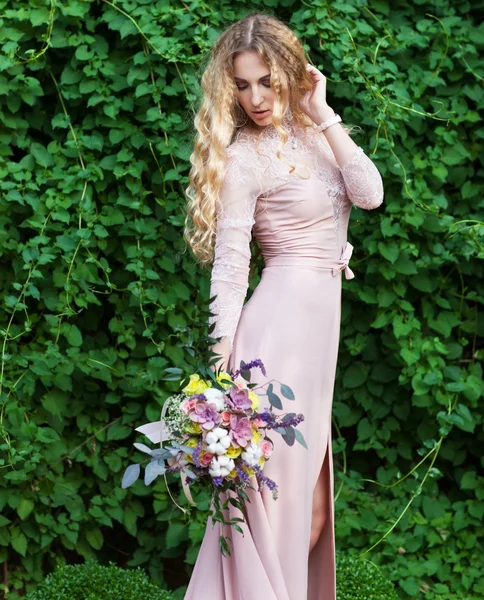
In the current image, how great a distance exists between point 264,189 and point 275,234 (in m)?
0.14

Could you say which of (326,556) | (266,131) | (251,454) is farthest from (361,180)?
(326,556)

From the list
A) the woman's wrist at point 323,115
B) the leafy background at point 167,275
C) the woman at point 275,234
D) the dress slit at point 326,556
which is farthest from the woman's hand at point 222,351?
the leafy background at point 167,275

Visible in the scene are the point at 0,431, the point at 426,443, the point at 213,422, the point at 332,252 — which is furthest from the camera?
the point at 426,443

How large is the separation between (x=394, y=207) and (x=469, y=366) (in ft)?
2.43

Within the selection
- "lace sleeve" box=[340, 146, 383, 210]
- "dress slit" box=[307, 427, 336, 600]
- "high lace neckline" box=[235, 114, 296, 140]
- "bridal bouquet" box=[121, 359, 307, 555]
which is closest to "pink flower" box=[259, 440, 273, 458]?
"bridal bouquet" box=[121, 359, 307, 555]

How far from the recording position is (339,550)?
3.77 metres

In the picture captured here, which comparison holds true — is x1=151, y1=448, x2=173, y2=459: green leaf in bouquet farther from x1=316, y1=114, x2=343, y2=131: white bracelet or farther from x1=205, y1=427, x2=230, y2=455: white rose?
x1=316, y1=114, x2=343, y2=131: white bracelet

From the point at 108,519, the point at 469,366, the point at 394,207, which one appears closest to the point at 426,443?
the point at 469,366

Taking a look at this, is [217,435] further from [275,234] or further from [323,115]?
[323,115]

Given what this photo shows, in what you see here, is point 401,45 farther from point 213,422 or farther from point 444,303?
point 213,422

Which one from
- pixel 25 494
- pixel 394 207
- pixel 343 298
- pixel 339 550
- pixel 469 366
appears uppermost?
pixel 394 207

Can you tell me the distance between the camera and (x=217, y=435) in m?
2.25

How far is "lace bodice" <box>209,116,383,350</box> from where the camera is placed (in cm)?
258

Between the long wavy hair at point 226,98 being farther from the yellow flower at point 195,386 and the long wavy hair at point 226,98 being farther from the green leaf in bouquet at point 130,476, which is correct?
the green leaf in bouquet at point 130,476
